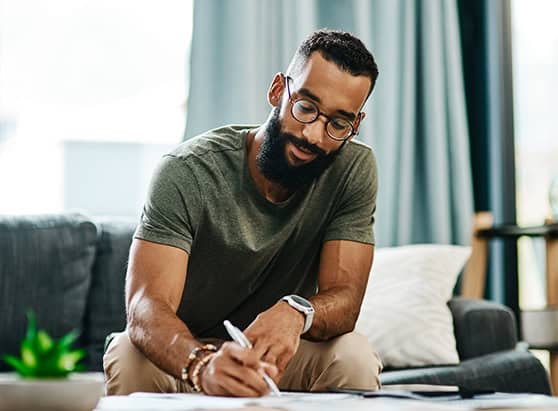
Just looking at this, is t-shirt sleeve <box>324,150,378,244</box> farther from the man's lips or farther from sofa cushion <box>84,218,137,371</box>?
sofa cushion <box>84,218,137,371</box>

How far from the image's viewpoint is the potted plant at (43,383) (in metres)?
1.05

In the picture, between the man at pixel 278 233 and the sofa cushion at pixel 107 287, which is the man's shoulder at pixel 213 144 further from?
the sofa cushion at pixel 107 287

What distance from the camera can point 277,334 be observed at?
5.17ft


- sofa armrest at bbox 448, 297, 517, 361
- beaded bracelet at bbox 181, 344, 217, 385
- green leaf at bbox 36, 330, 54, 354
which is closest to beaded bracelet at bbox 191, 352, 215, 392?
beaded bracelet at bbox 181, 344, 217, 385

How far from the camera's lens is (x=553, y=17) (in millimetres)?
3576

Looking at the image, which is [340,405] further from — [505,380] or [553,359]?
[553,359]

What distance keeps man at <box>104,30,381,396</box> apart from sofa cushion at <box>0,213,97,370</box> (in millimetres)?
710

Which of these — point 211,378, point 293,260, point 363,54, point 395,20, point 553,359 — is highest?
point 395,20

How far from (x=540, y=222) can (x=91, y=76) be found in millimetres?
1708

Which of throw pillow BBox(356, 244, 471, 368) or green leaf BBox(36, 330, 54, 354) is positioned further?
throw pillow BBox(356, 244, 471, 368)

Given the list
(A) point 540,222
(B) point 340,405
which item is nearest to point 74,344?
(B) point 340,405

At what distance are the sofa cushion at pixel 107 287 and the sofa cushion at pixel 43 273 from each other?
4 cm

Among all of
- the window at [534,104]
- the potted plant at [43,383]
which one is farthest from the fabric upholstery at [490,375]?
the potted plant at [43,383]

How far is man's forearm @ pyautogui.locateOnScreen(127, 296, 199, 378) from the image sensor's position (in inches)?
61.5
